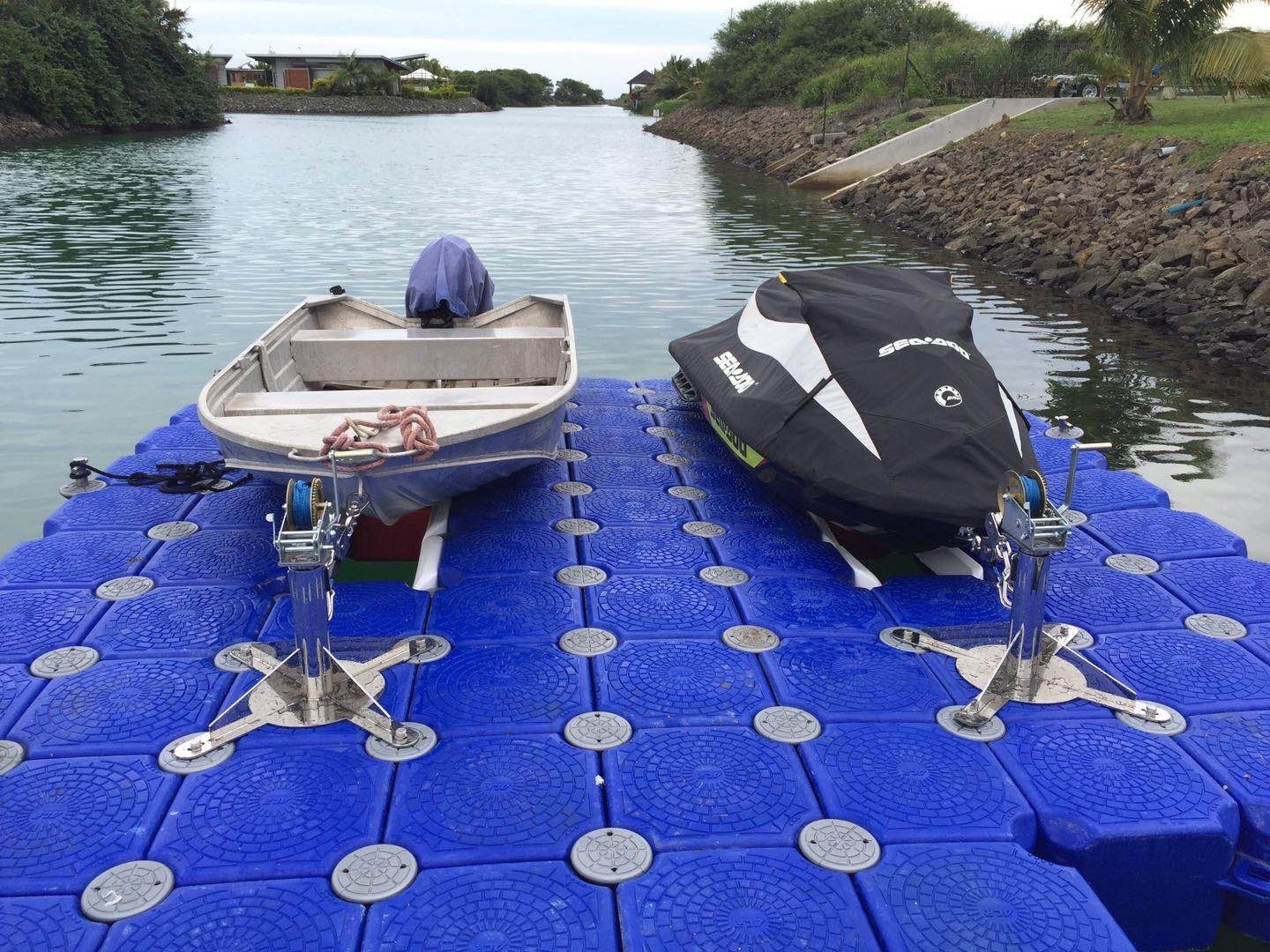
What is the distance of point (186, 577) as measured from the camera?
4539 millimetres

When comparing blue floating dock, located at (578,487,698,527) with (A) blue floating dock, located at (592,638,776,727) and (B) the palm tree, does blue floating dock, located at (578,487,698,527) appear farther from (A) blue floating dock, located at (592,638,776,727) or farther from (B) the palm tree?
(B) the palm tree

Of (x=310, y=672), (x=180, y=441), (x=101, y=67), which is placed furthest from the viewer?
(x=101, y=67)

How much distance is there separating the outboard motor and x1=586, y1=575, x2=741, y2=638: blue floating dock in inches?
149

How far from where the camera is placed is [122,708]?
3.54 metres

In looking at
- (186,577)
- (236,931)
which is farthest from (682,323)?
(236,931)

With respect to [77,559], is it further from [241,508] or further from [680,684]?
[680,684]

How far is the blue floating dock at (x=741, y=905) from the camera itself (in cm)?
264

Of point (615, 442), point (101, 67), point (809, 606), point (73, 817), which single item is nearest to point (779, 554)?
point (809, 606)

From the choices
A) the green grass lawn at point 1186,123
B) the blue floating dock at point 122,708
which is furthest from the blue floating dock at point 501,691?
the green grass lawn at point 1186,123

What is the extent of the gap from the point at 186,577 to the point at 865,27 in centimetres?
5117

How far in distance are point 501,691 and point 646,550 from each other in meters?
1.41

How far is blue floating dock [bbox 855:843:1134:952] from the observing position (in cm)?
265

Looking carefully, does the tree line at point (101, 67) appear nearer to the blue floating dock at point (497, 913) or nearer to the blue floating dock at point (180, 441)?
the blue floating dock at point (180, 441)

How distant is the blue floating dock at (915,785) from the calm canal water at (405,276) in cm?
475
